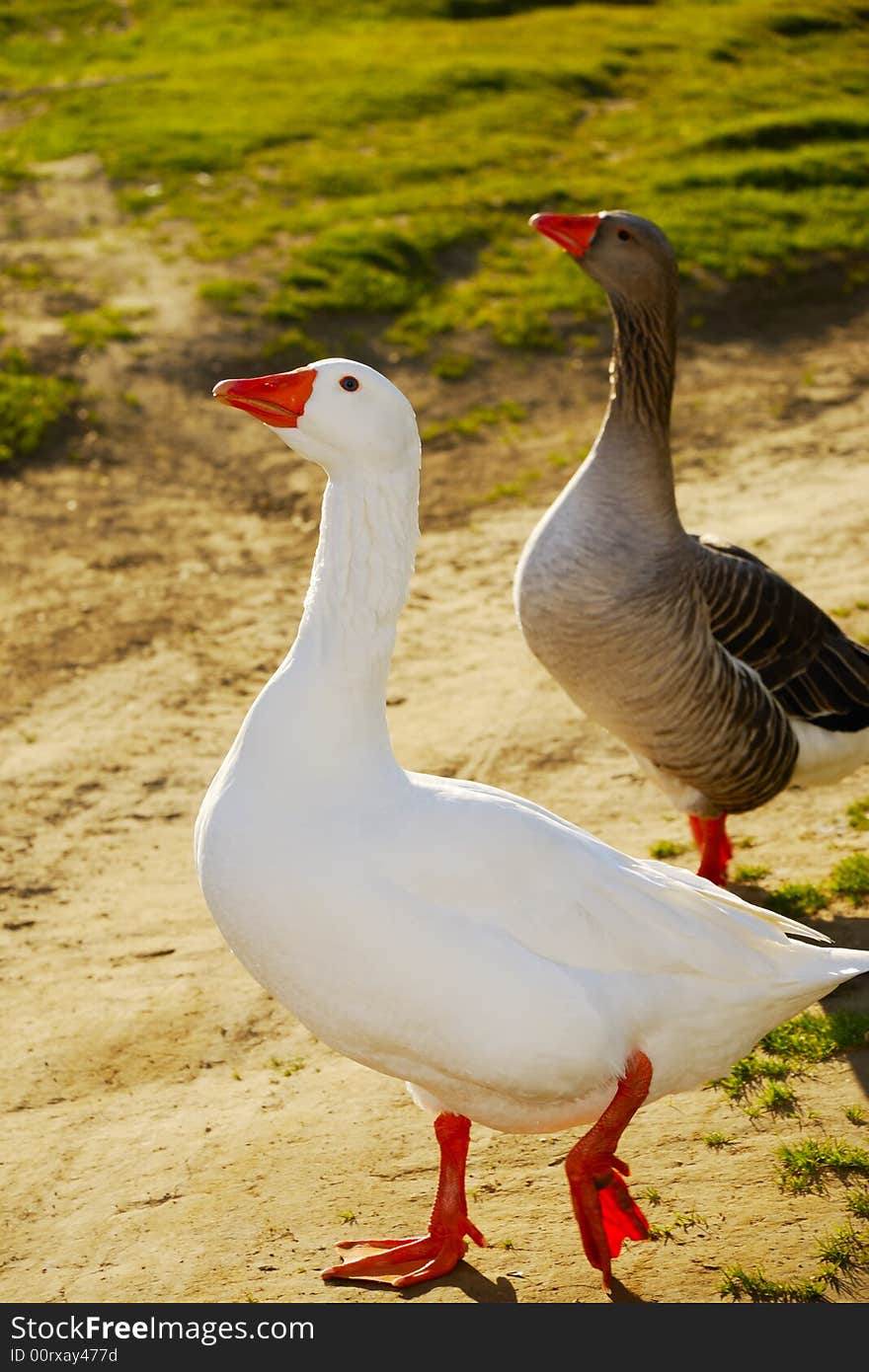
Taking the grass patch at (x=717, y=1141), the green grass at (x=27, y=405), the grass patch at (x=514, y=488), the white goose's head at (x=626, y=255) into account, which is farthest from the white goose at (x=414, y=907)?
the green grass at (x=27, y=405)

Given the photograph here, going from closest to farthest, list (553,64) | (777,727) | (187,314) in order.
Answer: (777,727), (187,314), (553,64)

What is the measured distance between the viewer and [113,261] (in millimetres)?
14461

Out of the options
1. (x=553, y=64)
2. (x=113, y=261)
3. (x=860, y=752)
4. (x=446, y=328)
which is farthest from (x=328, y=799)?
(x=553, y=64)

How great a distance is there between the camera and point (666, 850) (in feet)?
22.5

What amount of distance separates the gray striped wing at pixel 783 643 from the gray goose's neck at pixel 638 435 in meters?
0.29

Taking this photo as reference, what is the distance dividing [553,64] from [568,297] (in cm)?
918

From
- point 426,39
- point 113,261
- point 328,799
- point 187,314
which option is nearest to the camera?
point 328,799

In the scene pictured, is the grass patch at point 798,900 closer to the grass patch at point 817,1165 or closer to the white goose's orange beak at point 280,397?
the grass patch at point 817,1165

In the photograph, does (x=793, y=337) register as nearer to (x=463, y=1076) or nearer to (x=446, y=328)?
(x=446, y=328)

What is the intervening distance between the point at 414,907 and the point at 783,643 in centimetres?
313

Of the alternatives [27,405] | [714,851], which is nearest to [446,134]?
[27,405]

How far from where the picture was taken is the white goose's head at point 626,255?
6.44m

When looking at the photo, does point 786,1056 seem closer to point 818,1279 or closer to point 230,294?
point 818,1279

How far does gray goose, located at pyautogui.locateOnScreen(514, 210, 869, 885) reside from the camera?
6.07 m
